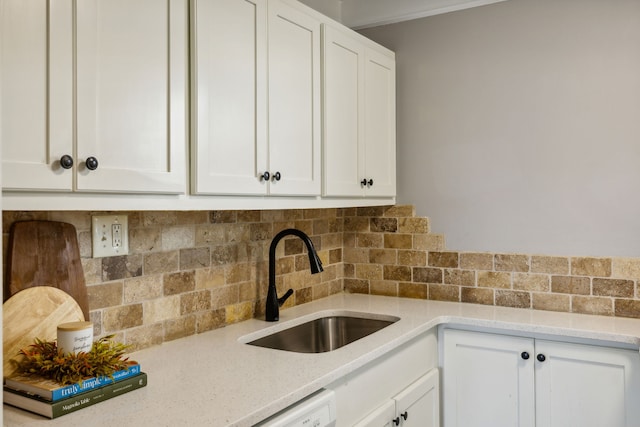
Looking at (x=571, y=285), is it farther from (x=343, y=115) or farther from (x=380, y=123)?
(x=343, y=115)

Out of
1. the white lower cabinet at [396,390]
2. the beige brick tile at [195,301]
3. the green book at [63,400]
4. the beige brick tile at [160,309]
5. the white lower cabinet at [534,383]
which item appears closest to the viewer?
the green book at [63,400]

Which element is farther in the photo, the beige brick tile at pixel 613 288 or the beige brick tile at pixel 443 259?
the beige brick tile at pixel 443 259

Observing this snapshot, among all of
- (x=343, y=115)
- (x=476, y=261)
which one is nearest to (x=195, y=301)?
(x=343, y=115)

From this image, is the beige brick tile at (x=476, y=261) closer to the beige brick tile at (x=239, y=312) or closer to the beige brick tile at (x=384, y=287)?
the beige brick tile at (x=384, y=287)

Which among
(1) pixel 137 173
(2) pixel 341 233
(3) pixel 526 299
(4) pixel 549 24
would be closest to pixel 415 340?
(3) pixel 526 299

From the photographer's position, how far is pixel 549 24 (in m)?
2.52

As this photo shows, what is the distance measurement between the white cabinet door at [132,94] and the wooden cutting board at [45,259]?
12.4 inches

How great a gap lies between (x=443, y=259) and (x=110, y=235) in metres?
1.67

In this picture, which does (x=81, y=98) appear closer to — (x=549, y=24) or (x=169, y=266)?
(x=169, y=266)

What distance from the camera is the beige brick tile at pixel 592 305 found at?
2.41 metres

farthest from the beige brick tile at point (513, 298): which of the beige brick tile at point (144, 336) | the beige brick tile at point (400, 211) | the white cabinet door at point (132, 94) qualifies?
the white cabinet door at point (132, 94)

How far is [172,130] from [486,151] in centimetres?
166

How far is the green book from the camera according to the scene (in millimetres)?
1270

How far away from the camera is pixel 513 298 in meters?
2.61
